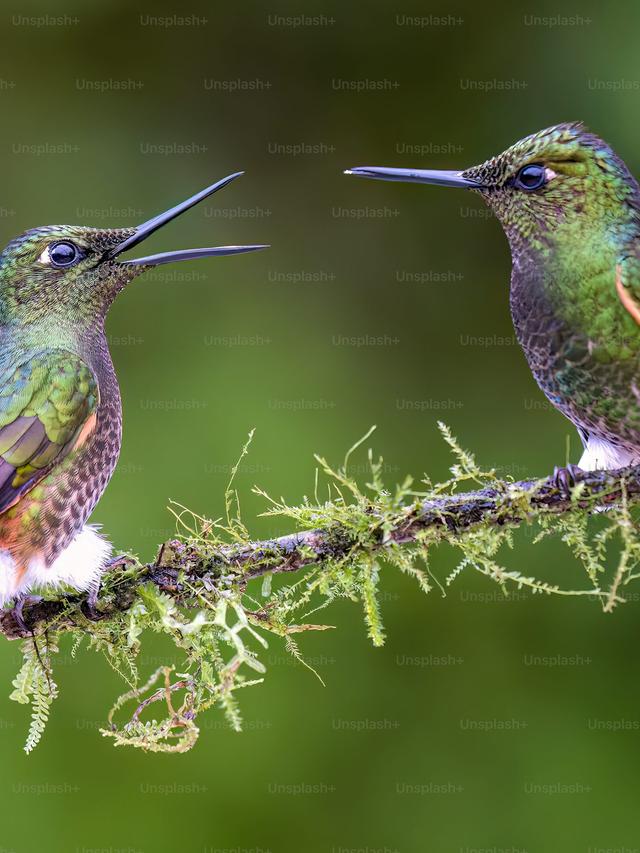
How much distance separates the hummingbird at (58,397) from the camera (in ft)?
11.3

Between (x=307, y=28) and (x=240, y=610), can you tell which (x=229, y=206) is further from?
(x=240, y=610)

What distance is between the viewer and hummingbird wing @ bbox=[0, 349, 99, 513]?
11.3 feet

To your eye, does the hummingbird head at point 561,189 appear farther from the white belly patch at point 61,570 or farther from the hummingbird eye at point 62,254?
the white belly patch at point 61,570

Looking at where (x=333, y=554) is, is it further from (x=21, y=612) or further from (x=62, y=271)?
(x=62, y=271)

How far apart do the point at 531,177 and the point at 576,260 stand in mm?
268

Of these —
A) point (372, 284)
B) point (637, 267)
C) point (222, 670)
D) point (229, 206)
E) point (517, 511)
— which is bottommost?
point (372, 284)

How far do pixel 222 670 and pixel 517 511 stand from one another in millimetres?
809

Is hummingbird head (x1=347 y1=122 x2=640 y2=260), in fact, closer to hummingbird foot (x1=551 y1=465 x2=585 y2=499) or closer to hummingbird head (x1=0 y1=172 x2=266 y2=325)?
hummingbird foot (x1=551 y1=465 x2=585 y2=499)

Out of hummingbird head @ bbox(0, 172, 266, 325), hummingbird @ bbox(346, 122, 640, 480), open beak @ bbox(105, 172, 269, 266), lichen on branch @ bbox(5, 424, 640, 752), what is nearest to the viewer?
lichen on branch @ bbox(5, 424, 640, 752)

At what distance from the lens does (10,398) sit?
140 inches

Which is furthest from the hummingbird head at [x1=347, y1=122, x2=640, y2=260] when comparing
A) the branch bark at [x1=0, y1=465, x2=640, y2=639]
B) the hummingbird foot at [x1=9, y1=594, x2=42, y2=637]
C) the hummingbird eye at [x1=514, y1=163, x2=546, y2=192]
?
the hummingbird foot at [x1=9, y1=594, x2=42, y2=637]

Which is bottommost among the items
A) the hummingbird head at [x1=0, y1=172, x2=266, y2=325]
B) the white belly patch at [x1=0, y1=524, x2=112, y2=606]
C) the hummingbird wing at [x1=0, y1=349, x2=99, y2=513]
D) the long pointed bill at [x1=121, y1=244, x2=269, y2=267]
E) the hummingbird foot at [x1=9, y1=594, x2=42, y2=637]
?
the hummingbird foot at [x1=9, y1=594, x2=42, y2=637]

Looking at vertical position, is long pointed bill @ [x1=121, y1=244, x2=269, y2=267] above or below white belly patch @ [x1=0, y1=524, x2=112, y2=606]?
above

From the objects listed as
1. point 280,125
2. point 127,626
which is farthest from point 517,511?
point 280,125
